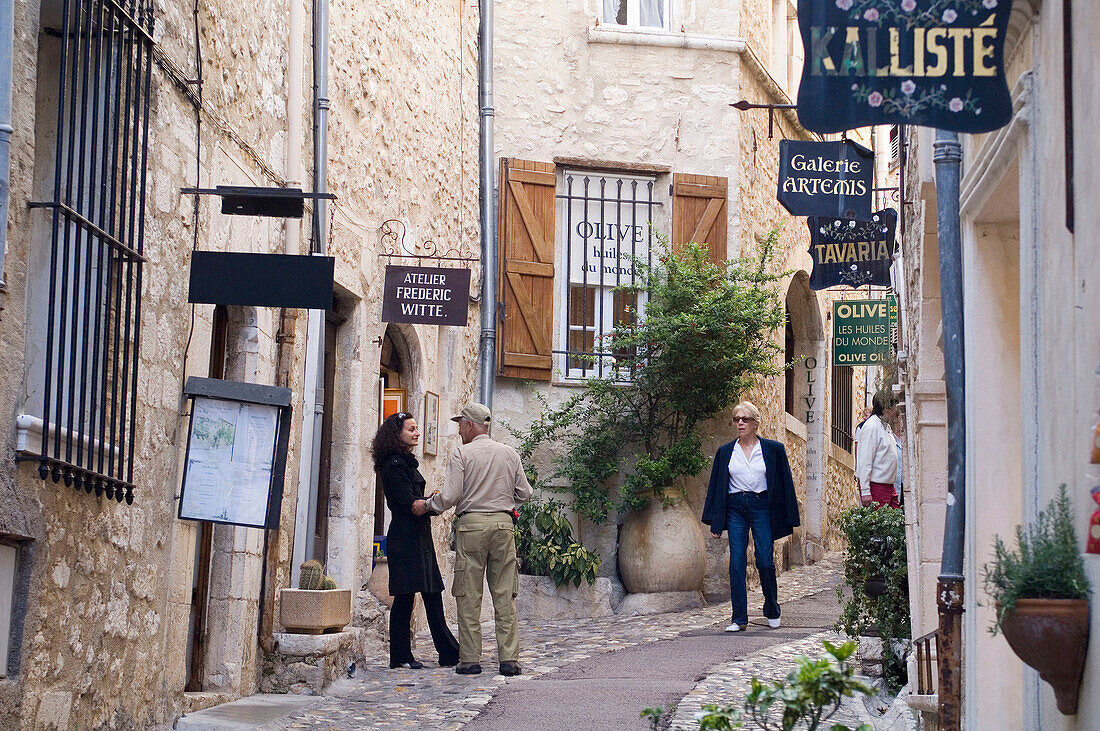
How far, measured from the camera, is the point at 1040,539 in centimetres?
338

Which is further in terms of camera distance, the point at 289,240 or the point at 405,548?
the point at 405,548

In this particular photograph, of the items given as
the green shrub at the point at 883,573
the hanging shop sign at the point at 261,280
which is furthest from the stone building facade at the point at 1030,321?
the hanging shop sign at the point at 261,280

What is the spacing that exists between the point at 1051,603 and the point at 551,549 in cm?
832

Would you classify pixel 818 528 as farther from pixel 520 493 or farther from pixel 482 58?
pixel 520 493

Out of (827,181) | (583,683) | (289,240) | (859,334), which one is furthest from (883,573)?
(859,334)

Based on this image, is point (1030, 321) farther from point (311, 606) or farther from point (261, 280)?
point (311, 606)

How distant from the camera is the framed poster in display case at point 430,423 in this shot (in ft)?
35.1

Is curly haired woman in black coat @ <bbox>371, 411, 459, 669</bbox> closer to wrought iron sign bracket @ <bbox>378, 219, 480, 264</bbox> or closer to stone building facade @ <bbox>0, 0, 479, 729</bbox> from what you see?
stone building facade @ <bbox>0, 0, 479, 729</bbox>

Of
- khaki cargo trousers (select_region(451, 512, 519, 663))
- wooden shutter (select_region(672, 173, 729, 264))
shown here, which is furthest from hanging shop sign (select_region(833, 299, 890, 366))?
khaki cargo trousers (select_region(451, 512, 519, 663))

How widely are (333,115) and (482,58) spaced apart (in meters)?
3.96

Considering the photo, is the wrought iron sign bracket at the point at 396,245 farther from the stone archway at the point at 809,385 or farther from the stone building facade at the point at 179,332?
the stone archway at the point at 809,385

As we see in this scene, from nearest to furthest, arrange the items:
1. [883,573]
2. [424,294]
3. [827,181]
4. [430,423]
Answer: [883,573], [827,181], [424,294], [430,423]

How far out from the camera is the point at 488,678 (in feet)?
25.9

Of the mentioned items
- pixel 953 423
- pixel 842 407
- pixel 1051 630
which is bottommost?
pixel 1051 630
